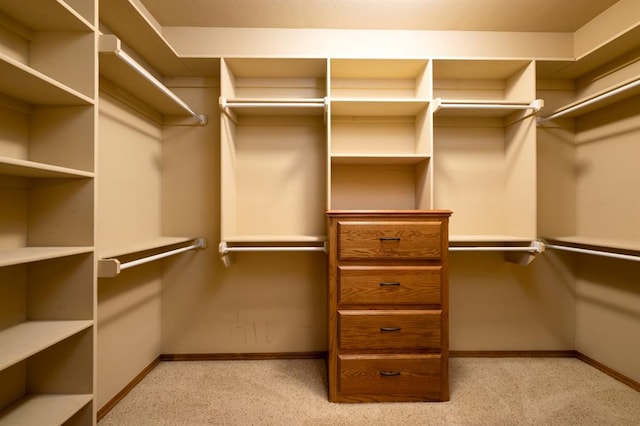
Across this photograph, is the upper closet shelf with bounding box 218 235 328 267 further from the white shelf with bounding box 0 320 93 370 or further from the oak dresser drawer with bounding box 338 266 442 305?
the white shelf with bounding box 0 320 93 370

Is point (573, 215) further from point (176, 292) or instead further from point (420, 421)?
point (176, 292)

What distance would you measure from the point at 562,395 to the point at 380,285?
1.36 m

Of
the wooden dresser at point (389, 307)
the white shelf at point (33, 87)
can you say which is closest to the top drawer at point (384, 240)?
the wooden dresser at point (389, 307)

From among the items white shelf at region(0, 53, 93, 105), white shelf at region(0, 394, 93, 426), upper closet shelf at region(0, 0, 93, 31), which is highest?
upper closet shelf at region(0, 0, 93, 31)

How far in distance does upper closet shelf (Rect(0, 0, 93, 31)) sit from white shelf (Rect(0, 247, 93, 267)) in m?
0.91

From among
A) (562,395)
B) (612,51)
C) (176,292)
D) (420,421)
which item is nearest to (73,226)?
(176,292)

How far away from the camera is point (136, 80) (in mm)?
1636

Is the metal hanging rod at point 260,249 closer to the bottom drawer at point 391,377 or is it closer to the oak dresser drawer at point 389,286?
the oak dresser drawer at point 389,286

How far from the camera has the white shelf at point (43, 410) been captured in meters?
1.10

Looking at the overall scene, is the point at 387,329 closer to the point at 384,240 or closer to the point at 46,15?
the point at 384,240

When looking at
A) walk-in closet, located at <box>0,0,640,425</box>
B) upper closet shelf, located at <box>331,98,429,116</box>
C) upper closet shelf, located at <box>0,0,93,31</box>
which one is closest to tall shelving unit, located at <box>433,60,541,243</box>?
walk-in closet, located at <box>0,0,640,425</box>

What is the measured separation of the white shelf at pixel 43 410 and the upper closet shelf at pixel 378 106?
2.00 metres

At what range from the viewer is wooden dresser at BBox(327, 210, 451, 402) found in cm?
171

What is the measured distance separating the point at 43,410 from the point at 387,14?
278cm
